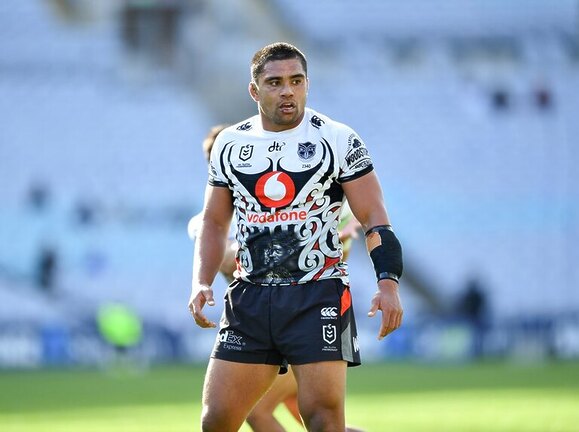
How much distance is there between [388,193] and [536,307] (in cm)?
393

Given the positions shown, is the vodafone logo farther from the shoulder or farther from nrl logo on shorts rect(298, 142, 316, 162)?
the shoulder

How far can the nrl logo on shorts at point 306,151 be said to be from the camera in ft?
19.4

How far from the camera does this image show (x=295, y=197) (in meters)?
5.89

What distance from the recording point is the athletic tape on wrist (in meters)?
5.71

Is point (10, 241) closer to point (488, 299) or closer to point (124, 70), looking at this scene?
point (124, 70)

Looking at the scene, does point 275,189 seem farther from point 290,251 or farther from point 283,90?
point 283,90

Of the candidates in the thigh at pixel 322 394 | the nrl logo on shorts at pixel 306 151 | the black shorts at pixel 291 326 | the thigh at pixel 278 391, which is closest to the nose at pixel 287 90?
the nrl logo on shorts at pixel 306 151

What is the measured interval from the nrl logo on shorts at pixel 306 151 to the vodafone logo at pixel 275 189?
12cm

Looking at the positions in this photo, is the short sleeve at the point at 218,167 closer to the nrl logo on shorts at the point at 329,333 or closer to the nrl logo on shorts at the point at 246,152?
the nrl logo on shorts at the point at 246,152

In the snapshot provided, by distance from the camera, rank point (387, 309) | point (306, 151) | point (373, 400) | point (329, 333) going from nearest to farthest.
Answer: point (387, 309) → point (329, 333) → point (306, 151) → point (373, 400)

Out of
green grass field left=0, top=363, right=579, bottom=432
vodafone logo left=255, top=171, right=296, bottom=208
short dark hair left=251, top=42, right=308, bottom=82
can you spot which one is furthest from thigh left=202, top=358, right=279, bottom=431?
green grass field left=0, top=363, right=579, bottom=432

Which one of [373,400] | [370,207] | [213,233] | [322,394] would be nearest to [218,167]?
[213,233]

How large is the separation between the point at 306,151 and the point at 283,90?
1.06 feet

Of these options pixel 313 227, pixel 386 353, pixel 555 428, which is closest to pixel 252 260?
pixel 313 227
